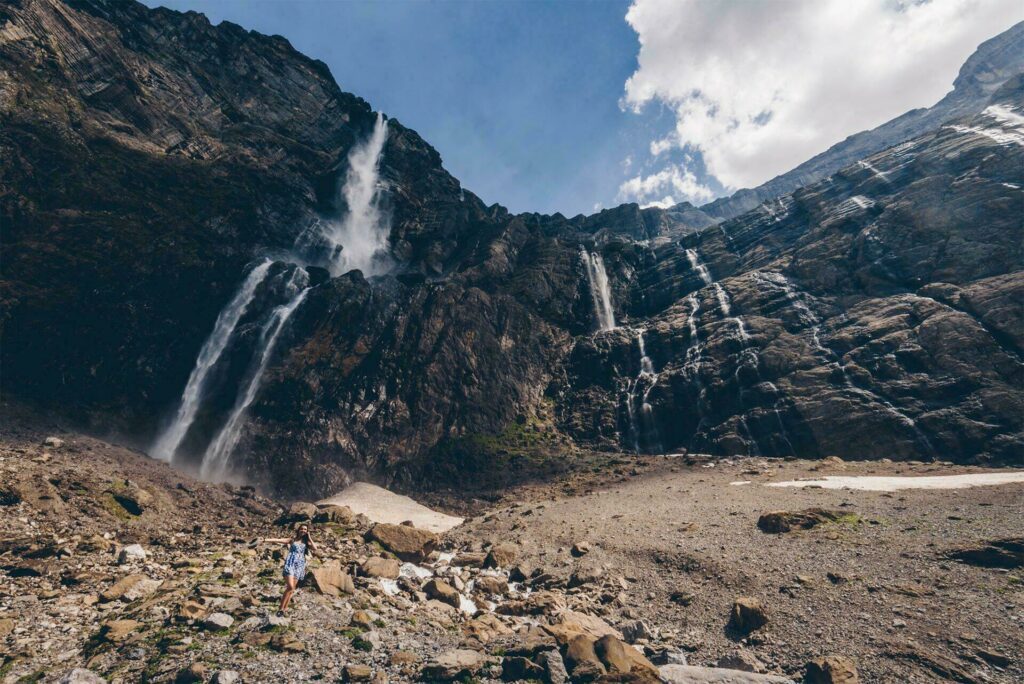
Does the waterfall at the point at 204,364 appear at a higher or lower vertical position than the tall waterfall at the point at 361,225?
lower

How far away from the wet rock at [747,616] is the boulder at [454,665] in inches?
349

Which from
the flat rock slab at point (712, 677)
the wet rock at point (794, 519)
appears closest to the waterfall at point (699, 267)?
the wet rock at point (794, 519)

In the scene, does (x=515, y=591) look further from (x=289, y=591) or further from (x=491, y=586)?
(x=289, y=591)

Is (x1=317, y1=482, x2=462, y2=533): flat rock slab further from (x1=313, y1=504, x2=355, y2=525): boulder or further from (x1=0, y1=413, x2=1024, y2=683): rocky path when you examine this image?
(x1=313, y1=504, x2=355, y2=525): boulder

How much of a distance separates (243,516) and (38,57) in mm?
65704

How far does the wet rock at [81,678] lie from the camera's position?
9531 millimetres

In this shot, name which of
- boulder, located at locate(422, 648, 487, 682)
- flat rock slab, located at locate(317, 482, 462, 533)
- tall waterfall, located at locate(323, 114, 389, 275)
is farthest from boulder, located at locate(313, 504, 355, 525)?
tall waterfall, located at locate(323, 114, 389, 275)

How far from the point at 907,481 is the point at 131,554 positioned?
44.7 m

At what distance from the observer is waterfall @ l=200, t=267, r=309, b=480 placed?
47188 mm

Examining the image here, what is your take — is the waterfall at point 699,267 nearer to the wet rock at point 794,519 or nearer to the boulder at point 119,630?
the wet rock at point 794,519

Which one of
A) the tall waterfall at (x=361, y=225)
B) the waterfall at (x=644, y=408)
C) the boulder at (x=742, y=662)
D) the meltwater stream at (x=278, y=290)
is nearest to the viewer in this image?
the boulder at (x=742, y=662)

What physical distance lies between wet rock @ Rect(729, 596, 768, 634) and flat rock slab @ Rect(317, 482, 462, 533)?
924 inches

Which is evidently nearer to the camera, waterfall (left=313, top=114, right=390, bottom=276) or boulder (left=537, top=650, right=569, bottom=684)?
boulder (left=537, top=650, right=569, bottom=684)

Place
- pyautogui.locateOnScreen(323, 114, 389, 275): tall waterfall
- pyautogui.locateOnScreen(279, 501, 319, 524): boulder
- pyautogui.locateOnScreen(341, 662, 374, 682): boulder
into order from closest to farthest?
pyautogui.locateOnScreen(341, 662, 374, 682): boulder, pyautogui.locateOnScreen(279, 501, 319, 524): boulder, pyautogui.locateOnScreen(323, 114, 389, 275): tall waterfall
